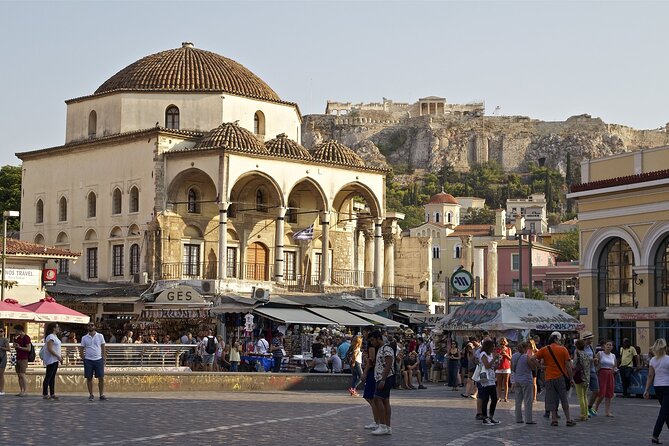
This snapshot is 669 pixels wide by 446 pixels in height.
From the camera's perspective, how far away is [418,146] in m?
180

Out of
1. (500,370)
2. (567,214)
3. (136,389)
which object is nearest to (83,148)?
(136,389)

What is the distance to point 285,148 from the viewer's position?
49.9m

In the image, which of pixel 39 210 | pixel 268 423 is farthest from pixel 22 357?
pixel 39 210

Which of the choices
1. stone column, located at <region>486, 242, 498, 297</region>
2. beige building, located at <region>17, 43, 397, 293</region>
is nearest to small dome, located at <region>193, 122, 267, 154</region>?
beige building, located at <region>17, 43, 397, 293</region>

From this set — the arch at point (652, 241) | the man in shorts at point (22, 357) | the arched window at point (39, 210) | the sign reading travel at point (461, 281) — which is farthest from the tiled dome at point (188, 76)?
the man in shorts at point (22, 357)

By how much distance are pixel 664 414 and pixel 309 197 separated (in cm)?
3715

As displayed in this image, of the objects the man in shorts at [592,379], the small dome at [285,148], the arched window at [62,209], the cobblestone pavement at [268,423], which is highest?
the small dome at [285,148]

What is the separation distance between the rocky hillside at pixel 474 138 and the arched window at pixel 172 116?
4840 inches

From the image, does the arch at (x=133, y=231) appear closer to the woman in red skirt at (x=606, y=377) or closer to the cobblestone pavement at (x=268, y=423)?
the cobblestone pavement at (x=268, y=423)

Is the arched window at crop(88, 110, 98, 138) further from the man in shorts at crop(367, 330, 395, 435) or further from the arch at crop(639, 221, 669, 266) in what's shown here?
the man in shorts at crop(367, 330, 395, 435)

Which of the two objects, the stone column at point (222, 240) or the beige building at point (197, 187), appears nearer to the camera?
the stone column at point (222, 240)

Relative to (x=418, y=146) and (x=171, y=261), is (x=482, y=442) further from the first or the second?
(x=418, y=146)

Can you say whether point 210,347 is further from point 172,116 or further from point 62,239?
point 62,239

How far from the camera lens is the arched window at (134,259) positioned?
4872 centimetres
